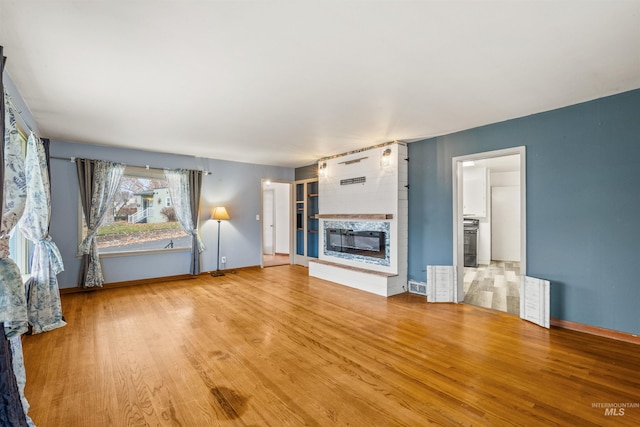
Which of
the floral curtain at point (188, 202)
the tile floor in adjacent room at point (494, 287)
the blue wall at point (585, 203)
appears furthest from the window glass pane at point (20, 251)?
the blue wall at point (585, 203)

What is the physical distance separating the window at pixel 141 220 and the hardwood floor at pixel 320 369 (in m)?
1.54

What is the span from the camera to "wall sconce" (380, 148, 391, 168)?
15.6ft

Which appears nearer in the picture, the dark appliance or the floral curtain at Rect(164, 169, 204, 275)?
the floral curtain at Rect(164, 169, 204, 275)

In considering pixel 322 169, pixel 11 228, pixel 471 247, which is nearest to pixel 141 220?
pixel 11 228

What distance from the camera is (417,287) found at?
184 inches

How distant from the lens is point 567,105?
128 inches

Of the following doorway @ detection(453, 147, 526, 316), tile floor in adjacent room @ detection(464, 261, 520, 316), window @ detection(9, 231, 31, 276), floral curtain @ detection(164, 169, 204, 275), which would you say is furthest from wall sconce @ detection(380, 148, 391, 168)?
window @ detection(9, 231, 31, 276)

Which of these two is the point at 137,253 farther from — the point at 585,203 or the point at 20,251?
Result: the point at 585,203

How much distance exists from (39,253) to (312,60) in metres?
3.88

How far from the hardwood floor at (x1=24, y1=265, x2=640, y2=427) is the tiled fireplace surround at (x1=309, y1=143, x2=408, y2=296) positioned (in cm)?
89

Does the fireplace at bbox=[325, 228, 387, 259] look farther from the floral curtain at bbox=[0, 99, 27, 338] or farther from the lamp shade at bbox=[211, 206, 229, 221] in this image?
the floral curtain at bbox=[0, 99, 27, 338]

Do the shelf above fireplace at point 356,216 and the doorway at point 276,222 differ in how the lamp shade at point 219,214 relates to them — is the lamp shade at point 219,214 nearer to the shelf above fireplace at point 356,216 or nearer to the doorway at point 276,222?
the shelf above fireplace at point 356,216

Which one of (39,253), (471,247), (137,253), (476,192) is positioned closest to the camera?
(39,253)

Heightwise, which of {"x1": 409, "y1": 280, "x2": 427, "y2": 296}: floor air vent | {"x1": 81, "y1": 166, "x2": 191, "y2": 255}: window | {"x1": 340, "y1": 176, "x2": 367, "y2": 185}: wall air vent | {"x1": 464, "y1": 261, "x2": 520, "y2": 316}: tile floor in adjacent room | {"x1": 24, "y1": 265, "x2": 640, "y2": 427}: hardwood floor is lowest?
{"x1": 24, "y1": 265, "x2": 640, "y2": 427}: hardwood floor
